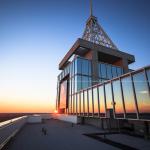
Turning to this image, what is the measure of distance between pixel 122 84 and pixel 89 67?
20776 mm

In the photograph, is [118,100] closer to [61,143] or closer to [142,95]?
[142,95]

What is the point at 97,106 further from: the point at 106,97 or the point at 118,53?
the point at 118,53

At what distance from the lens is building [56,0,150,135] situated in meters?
13.4

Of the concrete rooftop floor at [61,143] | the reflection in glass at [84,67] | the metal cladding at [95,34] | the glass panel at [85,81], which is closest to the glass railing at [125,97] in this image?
the concrete rooftop floor at [61,143]

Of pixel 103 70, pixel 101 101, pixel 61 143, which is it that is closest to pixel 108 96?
pixel 101 101

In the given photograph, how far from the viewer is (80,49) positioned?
129 feet

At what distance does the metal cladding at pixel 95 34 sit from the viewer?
47.6 metres

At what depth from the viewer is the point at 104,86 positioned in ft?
64.8

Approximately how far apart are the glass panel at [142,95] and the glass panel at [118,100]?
2658 millimetres

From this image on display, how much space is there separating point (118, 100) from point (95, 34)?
39291 millimetres

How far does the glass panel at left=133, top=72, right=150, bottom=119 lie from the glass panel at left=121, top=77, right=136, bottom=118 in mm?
716

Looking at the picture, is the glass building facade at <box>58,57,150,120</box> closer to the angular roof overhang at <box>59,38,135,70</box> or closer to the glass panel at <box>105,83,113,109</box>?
the glass panel at <box>105,83,113,109</box>

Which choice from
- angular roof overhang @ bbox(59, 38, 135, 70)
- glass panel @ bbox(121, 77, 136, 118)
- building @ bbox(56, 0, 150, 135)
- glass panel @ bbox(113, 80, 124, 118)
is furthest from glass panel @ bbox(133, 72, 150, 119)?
angular roof overhang @ bbox(59, 38, 135, 70)

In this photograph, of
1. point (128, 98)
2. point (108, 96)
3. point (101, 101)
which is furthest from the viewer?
point (101, 101)
